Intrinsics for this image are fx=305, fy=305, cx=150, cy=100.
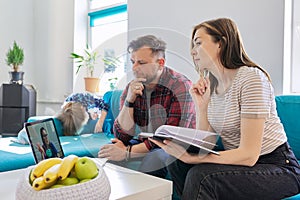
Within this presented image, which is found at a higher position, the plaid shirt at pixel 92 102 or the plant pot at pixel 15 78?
the plant pot at pixel 15 78

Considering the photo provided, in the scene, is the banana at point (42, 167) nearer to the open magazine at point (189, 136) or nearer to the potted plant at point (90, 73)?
the open magazine at point (189, 136)

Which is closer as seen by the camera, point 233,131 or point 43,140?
point 233,131

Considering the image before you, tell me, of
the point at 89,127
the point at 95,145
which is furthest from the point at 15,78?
the point at 95,145

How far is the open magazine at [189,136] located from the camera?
101cm

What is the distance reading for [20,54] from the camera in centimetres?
311

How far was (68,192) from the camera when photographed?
735 millimetres

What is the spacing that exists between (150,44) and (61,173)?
0.69 metres

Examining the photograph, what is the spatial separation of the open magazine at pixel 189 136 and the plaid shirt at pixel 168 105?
0.24ft

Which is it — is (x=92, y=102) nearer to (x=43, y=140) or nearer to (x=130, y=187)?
(x=43, y=140)

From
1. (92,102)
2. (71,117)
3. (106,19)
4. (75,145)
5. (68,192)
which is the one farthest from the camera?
(106,19)

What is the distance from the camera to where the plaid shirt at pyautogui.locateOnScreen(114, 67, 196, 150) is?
1311 mm

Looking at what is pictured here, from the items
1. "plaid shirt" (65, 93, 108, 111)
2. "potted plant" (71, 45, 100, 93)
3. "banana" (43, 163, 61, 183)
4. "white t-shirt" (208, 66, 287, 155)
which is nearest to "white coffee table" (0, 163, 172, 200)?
"banana" (43, 163, 61, 183)

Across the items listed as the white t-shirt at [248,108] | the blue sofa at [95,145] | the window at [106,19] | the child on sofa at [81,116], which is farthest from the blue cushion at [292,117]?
the window at [106,19]

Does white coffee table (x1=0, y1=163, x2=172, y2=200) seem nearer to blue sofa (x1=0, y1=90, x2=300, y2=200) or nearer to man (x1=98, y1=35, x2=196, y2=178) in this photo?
man (x1=98, y1=35, x2=196, y2=178)
